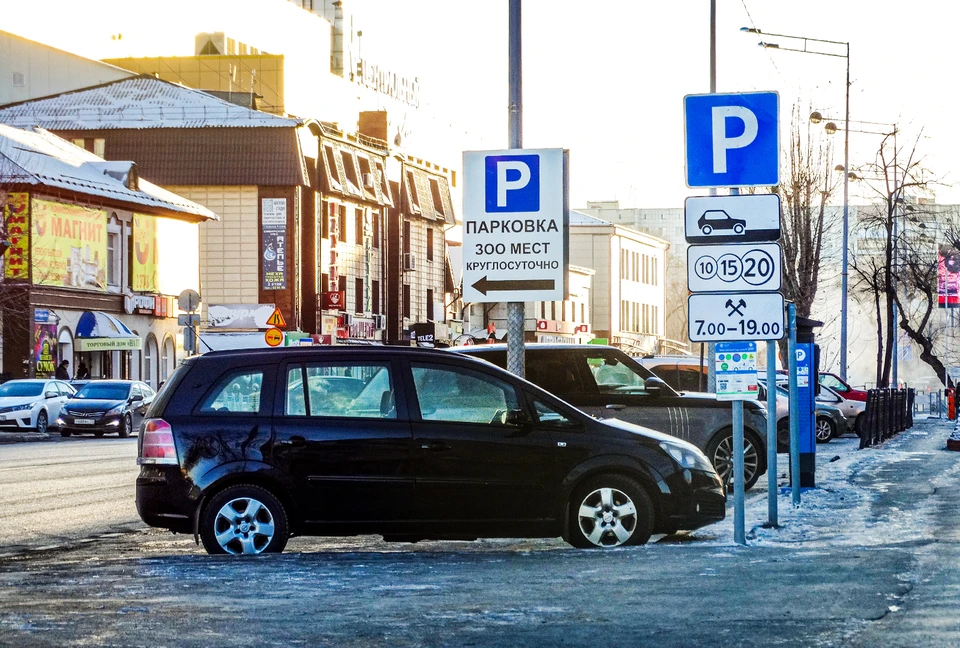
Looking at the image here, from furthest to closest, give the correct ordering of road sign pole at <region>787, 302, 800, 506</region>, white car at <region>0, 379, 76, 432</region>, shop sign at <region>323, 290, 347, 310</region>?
shop sign at <region>323, 290, 347, 310</region>, white car at <region>0, 379, 76, 432</region>, road sign pole at <region>787, 302, 800, 506</region>

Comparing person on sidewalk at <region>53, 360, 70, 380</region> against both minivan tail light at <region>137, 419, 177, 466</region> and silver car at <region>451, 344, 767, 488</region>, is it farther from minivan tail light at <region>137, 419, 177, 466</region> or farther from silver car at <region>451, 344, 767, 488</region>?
minivan tail light at <region>137, 419, 177, 466</region>

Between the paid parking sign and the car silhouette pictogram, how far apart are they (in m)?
1.99

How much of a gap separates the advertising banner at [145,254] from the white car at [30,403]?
13.0 meters

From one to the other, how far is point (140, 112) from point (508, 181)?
55316 mm

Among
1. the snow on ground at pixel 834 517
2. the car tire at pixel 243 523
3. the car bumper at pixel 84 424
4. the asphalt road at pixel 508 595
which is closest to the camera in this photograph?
the asphalt road at pixel 508 595

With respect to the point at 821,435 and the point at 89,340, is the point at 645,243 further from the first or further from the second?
the point at 821,435

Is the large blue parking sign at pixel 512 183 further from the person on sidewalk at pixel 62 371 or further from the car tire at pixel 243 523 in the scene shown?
the person on sidewalk at pixel 62 371

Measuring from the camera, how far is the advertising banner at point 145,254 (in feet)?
189

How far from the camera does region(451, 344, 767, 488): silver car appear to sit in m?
18.4

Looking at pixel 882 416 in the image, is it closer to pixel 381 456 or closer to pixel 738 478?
pixel 738 478

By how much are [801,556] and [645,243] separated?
4390 inches

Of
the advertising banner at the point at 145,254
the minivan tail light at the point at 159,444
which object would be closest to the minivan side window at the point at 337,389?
the minivan tail light at the point at 159,444

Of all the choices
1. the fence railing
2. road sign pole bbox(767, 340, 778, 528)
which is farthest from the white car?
road sign pole bbox(767, 340, 778, 528)

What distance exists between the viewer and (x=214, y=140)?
67.3 metres
